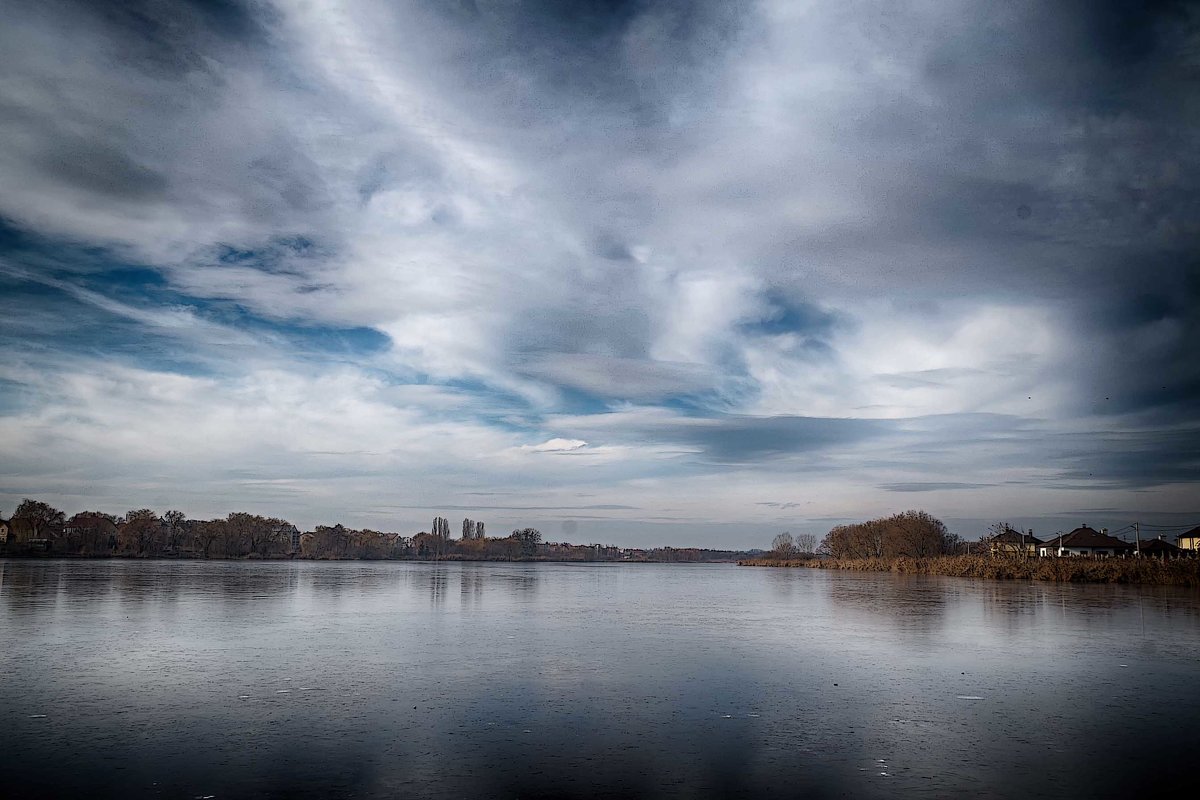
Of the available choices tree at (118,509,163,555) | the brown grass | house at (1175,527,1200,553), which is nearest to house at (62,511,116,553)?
tree at (118,509,163,555)

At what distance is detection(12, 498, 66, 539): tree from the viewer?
418 ft

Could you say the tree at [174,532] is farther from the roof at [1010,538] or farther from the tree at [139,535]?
the roof at [1010,538]

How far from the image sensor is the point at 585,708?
10.1 m

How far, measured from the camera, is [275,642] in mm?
16188

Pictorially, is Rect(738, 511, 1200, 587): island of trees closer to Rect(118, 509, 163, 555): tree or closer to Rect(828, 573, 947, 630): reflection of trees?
Rect(828, 573, 947, 630): reflection of trees

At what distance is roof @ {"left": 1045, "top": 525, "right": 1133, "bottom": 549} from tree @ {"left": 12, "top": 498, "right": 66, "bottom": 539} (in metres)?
154

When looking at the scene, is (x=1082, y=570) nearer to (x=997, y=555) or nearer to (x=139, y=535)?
(x=997, y=555)

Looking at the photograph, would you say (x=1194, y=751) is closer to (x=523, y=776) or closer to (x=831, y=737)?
(x=831, y=737)

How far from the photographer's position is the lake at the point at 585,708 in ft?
23.2

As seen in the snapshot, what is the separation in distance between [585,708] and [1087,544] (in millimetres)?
105625

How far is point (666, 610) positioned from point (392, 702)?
18.2 m

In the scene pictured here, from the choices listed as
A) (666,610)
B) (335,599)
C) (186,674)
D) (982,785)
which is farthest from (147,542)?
(982,785)

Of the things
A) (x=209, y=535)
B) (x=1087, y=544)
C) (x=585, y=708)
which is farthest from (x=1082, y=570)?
(x=209, y=535)

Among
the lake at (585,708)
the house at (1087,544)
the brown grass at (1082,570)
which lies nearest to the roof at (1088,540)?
the house at (1087,544)
